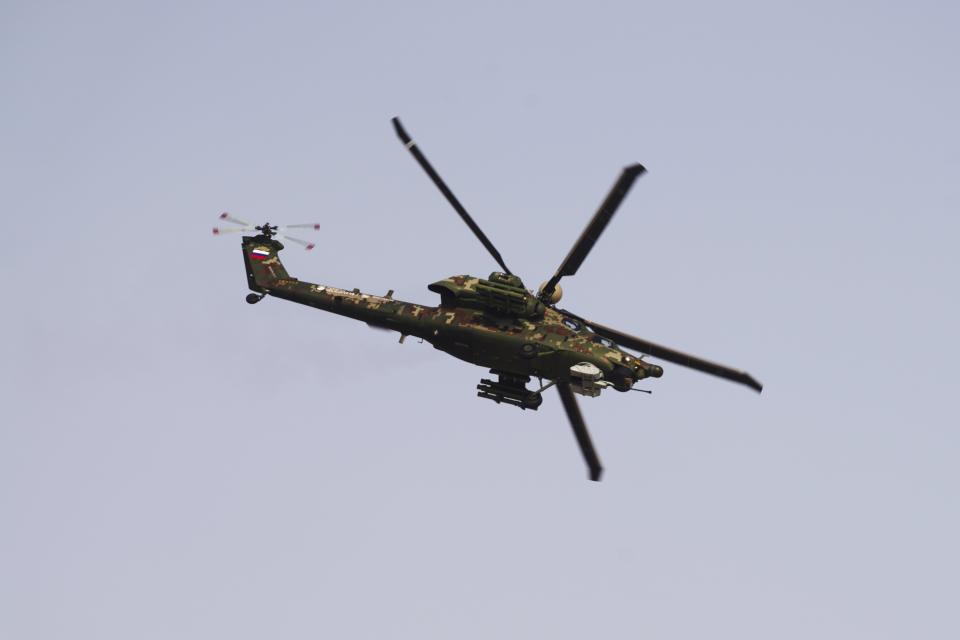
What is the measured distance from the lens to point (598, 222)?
48125mm

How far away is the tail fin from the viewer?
188 feet

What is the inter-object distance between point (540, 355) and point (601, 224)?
5.57 metres

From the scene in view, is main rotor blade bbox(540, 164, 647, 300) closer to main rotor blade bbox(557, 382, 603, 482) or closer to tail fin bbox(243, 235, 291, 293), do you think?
main rotor blade bbox(557, 382, 603, 482)

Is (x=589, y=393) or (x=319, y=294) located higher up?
(x=319, y=294)

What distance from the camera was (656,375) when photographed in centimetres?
5034

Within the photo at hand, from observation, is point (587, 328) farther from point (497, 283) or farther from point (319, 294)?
point (319, 294)

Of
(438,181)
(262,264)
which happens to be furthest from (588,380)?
(262,264)

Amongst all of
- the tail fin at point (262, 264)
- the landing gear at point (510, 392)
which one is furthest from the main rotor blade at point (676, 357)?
the tail fin at point (262, 264)

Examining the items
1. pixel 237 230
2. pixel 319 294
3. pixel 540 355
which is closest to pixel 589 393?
pixel 540 355

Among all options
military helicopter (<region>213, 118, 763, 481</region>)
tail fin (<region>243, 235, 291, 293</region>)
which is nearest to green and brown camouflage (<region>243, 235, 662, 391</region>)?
military helicopter (<region>213, 118, 763, 481</region>)

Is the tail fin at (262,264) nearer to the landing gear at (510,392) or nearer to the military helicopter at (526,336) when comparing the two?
the military helicopter at (526,336)

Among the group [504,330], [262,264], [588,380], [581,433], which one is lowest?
[581,433]

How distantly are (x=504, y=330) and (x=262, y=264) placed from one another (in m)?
12.0

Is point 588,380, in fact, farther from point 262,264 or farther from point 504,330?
point 262,264
